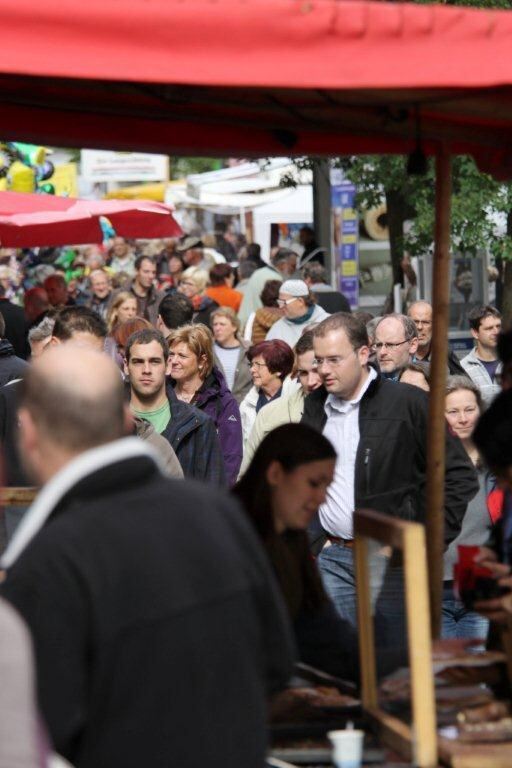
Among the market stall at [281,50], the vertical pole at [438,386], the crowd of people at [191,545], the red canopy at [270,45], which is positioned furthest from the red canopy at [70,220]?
the red canopy at [270,45]

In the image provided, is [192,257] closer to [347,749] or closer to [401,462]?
[401,462]

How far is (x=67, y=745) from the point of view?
3.09m

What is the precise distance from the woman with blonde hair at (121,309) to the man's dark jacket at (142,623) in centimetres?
1105

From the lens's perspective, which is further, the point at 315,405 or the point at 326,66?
the point at 315,405

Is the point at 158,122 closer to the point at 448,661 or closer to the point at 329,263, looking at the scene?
the point at 448,661

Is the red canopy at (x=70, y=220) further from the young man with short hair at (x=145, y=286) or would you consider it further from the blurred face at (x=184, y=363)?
the blurred face at (x=184, y=363)

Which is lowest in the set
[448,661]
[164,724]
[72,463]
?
[448,661]

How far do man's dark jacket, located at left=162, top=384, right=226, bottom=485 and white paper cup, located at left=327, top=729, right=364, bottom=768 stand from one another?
12.9 feet

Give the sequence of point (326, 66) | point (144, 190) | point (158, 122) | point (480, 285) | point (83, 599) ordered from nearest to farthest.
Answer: point (83, 599) → point (326, 66) → point (158, 122) → point (480, 285) → point (144, 190)

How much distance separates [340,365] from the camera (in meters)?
7.25

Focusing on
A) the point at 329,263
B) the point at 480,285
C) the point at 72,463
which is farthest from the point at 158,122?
the point at 329,263

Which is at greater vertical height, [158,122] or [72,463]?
[158,122]

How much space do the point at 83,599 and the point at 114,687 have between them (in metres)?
0.20

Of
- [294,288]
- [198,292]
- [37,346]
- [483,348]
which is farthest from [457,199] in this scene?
[37,346]
